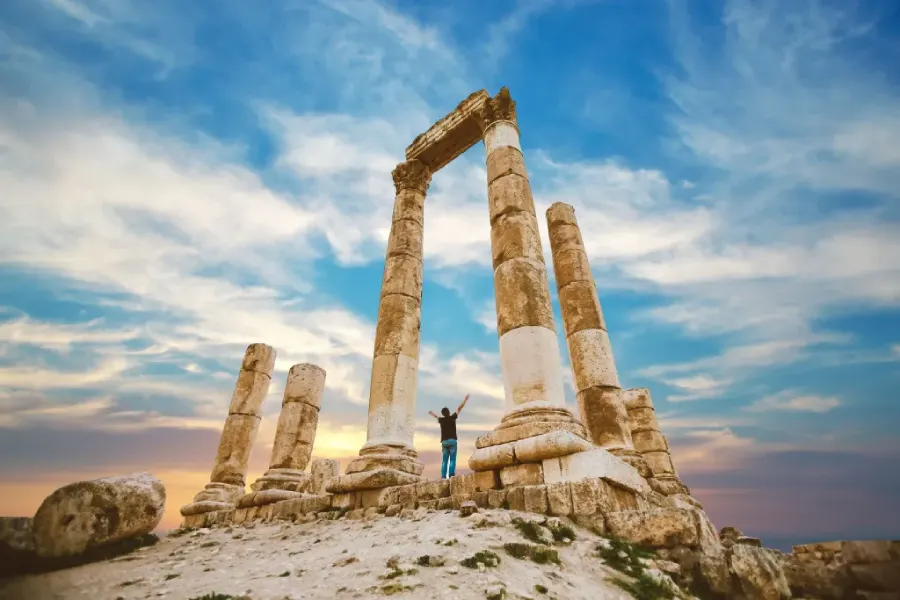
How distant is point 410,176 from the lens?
1275 cm

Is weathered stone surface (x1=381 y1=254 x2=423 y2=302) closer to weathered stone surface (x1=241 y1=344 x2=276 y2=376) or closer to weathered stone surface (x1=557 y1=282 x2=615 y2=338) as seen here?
weathered stone surface (x1=557 y1=282 x2=615 y2=338)

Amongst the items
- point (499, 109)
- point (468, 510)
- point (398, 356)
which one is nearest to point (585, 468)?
point (468, 510)

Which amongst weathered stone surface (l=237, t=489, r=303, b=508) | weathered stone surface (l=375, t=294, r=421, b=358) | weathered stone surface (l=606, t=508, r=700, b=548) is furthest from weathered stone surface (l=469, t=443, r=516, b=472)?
weathered stone surface (l=237, t=489, r=303, b=508)

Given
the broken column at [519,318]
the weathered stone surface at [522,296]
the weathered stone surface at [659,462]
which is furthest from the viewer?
the weathered stone surface at [659,462]

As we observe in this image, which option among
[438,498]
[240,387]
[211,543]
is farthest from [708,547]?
[240,387]

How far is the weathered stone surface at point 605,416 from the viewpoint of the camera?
927cm

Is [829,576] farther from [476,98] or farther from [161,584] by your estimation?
[476,98]

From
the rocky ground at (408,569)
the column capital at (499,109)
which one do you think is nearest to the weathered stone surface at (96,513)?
the rocky ground at (408,569)

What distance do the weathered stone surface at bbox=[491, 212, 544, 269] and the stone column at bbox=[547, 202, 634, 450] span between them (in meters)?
2.76

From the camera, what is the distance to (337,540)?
19.2ft

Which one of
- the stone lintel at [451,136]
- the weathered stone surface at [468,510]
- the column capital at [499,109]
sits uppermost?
the stone lintel at [451,136]

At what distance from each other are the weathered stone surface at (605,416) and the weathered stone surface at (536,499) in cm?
378

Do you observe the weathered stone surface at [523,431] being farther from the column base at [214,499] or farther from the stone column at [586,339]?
the column base at [214,499]

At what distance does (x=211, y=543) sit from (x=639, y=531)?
6442 mm
